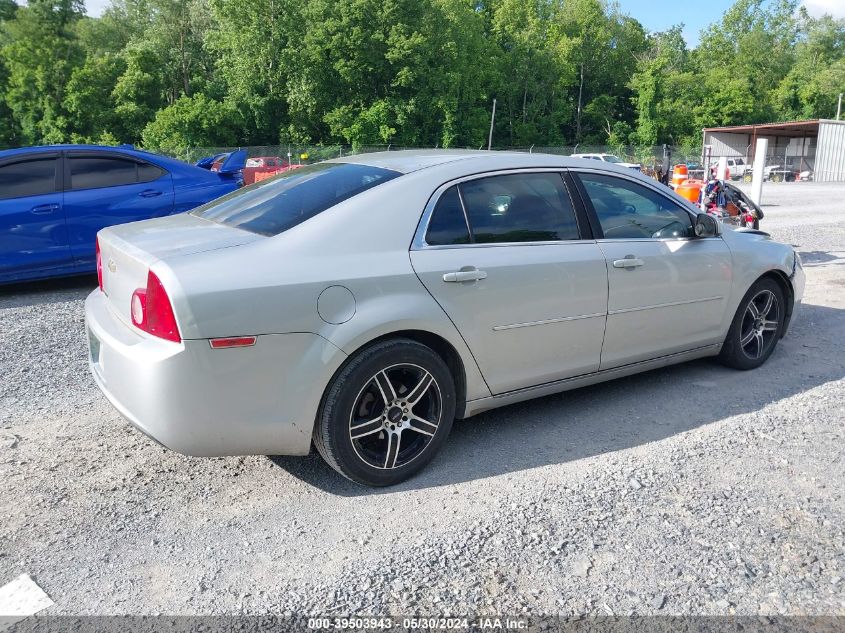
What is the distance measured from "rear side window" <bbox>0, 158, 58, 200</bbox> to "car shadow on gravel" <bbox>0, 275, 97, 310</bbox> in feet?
3.35

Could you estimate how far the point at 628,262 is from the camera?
167 inches

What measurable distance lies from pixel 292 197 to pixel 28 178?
4.76 meters

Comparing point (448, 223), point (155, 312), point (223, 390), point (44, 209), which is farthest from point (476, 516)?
point (44, 209)

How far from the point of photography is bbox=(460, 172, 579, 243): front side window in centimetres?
379

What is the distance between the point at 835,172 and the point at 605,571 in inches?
1976

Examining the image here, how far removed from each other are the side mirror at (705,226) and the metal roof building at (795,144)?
46.5 m

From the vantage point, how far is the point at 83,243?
7.29 m

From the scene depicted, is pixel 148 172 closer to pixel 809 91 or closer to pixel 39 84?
pixel 39 84

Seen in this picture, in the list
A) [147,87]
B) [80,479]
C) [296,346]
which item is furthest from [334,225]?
[147,87]

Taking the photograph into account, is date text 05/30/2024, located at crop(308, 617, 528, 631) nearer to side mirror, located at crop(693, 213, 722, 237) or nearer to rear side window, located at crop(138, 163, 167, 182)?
side mirror, located at crop(693, 213, 722, 237)

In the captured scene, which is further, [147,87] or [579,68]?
[579,68]

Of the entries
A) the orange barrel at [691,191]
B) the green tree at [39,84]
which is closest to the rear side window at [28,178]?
the orange barrel at [691,191]

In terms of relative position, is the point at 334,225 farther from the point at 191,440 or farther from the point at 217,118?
the point at 217,118

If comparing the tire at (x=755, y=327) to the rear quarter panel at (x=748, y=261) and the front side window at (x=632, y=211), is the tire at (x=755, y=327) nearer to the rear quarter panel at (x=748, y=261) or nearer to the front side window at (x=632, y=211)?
the rear quarter panel at (x=748, y=261)
